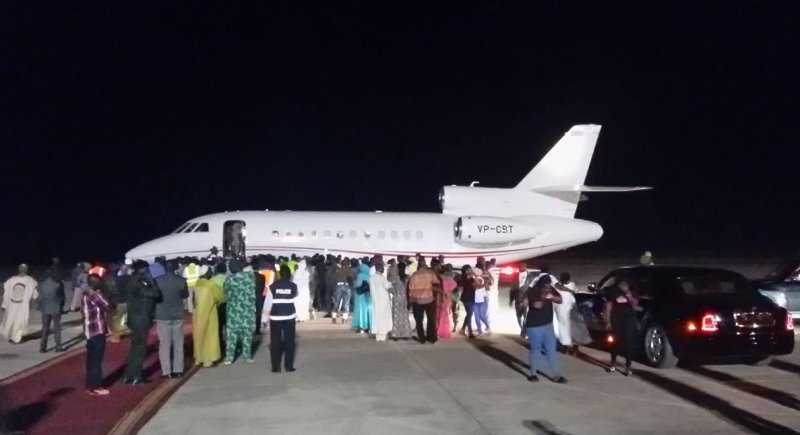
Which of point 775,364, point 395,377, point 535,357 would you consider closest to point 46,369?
point 395,377

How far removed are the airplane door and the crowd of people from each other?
7.07 metres

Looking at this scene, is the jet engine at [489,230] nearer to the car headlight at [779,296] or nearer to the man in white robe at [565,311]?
A: the car headlight at [779,296]

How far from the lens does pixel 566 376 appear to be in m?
12.9

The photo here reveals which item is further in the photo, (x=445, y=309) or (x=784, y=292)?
(x=784, y=292)

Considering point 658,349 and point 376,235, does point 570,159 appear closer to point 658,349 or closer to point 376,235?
point 376,235

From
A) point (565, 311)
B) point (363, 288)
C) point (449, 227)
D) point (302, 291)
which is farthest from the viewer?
point (449, 227)

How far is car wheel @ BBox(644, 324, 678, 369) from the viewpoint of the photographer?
1334 centimetres

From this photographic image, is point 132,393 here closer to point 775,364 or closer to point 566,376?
point 566,376

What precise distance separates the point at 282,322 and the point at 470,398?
3.49 meters

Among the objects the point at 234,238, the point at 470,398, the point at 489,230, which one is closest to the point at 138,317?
the point at 470,398

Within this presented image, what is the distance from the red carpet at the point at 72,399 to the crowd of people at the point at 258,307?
38cm

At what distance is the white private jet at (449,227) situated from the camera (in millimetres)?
28984

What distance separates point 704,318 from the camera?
509 inches

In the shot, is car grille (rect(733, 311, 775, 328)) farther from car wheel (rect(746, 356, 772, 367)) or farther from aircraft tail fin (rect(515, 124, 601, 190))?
aircraft tail fin (rect(515, 124, 601, 190))
